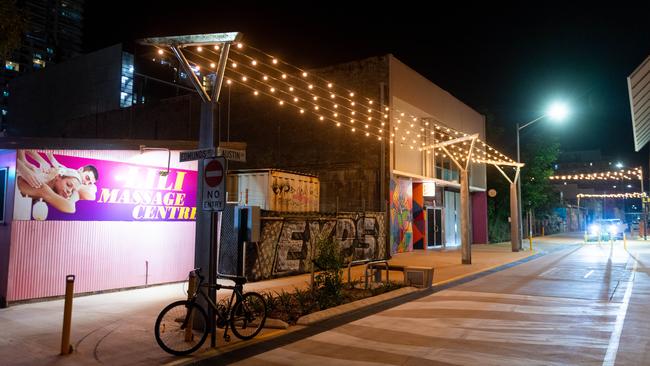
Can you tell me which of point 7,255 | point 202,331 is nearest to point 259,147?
point 7,255

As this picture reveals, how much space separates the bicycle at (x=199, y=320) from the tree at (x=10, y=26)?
15.1ft

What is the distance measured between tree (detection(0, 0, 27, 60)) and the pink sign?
3.20m

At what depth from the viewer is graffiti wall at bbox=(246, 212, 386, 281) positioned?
14.6m

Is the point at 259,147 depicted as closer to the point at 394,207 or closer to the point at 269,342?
the point at 394,207

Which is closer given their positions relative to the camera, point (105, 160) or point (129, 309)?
point (129, 309)

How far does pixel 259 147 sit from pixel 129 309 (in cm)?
1789

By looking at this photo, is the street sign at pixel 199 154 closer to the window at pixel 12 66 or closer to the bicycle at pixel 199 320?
the bicycle at pixel 199 320

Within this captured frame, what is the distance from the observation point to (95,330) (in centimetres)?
812

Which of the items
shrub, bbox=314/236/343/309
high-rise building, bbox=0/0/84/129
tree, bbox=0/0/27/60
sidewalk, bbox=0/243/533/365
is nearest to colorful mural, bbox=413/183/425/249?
sidewalk, bbox=0/243/533/365

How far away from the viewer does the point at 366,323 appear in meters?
9.14

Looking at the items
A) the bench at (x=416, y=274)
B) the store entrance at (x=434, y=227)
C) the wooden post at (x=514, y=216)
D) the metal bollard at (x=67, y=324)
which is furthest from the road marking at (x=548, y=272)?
the metal bollard at (x=67, y=324)

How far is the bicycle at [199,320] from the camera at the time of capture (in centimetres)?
699

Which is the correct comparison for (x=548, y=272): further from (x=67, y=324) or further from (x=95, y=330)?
(x=67, y=324)

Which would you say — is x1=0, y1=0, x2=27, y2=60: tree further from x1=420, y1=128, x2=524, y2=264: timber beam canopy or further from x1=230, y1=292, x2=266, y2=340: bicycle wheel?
x1=420, y1=128, x2=524, y2=264: timber beam canopy
